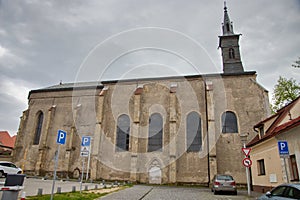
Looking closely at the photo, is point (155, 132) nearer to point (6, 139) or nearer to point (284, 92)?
point (284, 92)

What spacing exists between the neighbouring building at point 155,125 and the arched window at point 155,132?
114 mm

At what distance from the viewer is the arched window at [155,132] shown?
25.2 m

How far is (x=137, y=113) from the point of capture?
84.7ft

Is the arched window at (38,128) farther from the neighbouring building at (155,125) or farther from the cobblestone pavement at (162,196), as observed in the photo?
the cobblestone pavement at (162,196)

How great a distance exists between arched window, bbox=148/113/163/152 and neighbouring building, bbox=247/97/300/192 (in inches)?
424

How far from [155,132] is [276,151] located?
14.6 m

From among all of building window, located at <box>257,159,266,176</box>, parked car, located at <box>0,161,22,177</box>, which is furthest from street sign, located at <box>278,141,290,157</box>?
parked car, located at <box>0,161,22,177</box>

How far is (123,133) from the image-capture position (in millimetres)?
26844

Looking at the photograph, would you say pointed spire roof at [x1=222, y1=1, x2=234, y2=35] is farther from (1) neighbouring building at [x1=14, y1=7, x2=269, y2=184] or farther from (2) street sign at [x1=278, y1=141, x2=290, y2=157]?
(2) street sign at [x1=278, y1=141, x2=290, y2=157]

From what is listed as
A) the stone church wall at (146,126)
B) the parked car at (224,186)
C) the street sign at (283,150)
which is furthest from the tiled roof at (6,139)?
the street sign at (283,150)

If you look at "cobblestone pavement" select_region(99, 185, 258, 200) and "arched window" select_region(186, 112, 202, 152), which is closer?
"cobblestone pavement" select_region(99, 185, 258, 200)

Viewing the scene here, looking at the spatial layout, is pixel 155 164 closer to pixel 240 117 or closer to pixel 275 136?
pixel 240 117

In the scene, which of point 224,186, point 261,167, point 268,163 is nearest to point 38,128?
point 224,186

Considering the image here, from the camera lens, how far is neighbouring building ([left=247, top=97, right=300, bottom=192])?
35.9 feet
